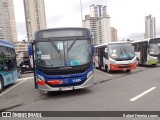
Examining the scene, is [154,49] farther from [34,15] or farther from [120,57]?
[34,15]

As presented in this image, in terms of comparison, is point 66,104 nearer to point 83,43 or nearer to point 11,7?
point 83,43

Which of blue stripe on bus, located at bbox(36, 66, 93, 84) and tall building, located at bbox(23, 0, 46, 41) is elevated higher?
tall building, located at bbox(23, 0, 46, 41)

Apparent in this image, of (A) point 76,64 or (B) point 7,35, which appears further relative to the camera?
A: (B) point 7,35

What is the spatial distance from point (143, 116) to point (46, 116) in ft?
8.99

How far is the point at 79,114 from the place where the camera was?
20.4 feet

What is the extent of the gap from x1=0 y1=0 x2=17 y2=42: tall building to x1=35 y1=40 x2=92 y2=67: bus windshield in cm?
3675

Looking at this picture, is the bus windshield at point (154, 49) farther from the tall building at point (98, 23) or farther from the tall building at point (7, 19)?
the tall building at point (7, 19)

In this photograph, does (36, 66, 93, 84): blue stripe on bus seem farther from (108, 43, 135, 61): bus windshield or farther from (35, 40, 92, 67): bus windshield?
(108, 43, 135, 61): bus windshield

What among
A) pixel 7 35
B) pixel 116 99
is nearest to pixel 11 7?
pixel 7 35

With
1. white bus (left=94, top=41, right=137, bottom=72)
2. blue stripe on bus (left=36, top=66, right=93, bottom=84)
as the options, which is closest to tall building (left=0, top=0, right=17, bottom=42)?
white bus (left=94, top=41, right=137, bottom=72)

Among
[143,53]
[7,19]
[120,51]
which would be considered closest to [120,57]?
[120,51]

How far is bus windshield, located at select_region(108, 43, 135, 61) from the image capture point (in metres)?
17.0

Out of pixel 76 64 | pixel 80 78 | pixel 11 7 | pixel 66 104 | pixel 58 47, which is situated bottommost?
pixel 66 104

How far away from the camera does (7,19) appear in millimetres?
44781
